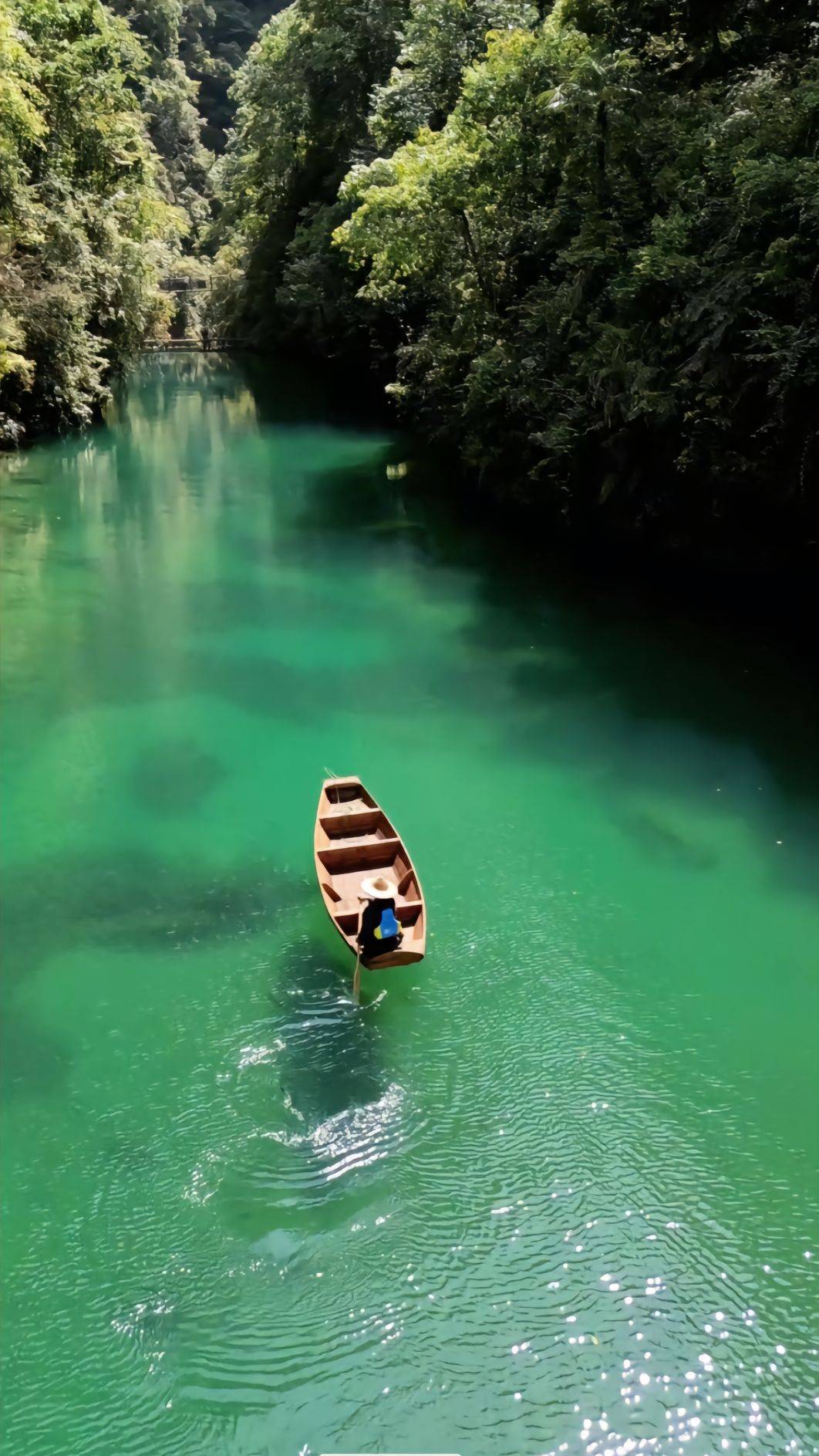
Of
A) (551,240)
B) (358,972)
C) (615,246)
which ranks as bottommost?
(358,972)

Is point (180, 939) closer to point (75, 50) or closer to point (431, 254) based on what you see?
point (431, 254)

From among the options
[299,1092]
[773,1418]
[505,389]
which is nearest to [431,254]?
[505,389]

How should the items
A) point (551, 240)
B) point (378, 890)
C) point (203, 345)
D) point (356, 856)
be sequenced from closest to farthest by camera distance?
point (378, 890) → point (356, 856) → point (551, 240) → point (203, 345)

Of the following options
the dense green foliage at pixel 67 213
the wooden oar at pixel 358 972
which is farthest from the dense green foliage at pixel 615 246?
the wooden oar at pixel 358 972

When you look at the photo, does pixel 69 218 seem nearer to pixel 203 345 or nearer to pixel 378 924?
pixel 378 924

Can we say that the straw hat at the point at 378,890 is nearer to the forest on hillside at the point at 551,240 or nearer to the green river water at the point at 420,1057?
the green river water at the point at 420,1057

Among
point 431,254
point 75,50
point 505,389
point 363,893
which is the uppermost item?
point 75,50

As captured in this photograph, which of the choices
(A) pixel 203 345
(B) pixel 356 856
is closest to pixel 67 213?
(B) pixel 356 856
